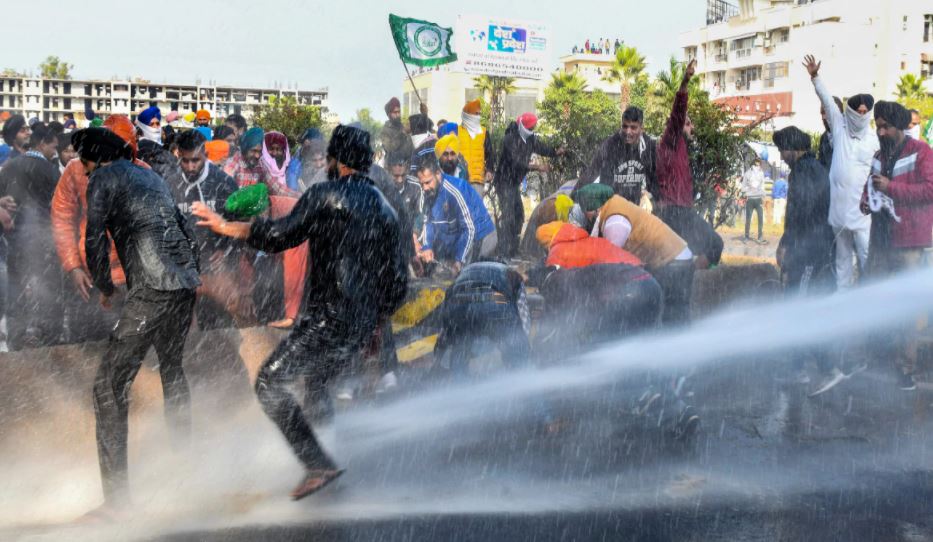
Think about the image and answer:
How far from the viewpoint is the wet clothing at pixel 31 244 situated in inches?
314

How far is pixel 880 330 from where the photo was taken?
8.34 metres

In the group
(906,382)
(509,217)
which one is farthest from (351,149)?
(509,217)

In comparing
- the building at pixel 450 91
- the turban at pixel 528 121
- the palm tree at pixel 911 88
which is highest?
the building at pixel 450 91

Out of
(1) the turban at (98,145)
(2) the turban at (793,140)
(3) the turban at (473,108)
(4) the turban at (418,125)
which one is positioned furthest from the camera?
(4) the turban at (418,125)

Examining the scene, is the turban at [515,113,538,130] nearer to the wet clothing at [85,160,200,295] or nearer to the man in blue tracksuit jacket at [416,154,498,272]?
the man in blue tracksuit jacket at [416,154,498,272]

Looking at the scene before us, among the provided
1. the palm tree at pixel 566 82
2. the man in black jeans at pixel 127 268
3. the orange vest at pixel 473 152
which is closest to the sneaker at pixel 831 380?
the man in black jeans at pixel 127 268

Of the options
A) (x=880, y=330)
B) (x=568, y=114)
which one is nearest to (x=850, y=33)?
(x=568, y=114)

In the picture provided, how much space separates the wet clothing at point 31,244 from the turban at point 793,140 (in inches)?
238

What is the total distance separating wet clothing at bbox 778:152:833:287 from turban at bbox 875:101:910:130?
0.61 meters

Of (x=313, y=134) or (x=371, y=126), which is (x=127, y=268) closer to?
(x=313, y=134)

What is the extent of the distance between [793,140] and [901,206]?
3.20 ft

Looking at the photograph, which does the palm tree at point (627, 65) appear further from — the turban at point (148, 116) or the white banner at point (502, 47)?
the turban at point (148, 116)

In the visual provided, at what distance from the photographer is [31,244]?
8203 mm

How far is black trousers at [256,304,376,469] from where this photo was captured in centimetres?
457
